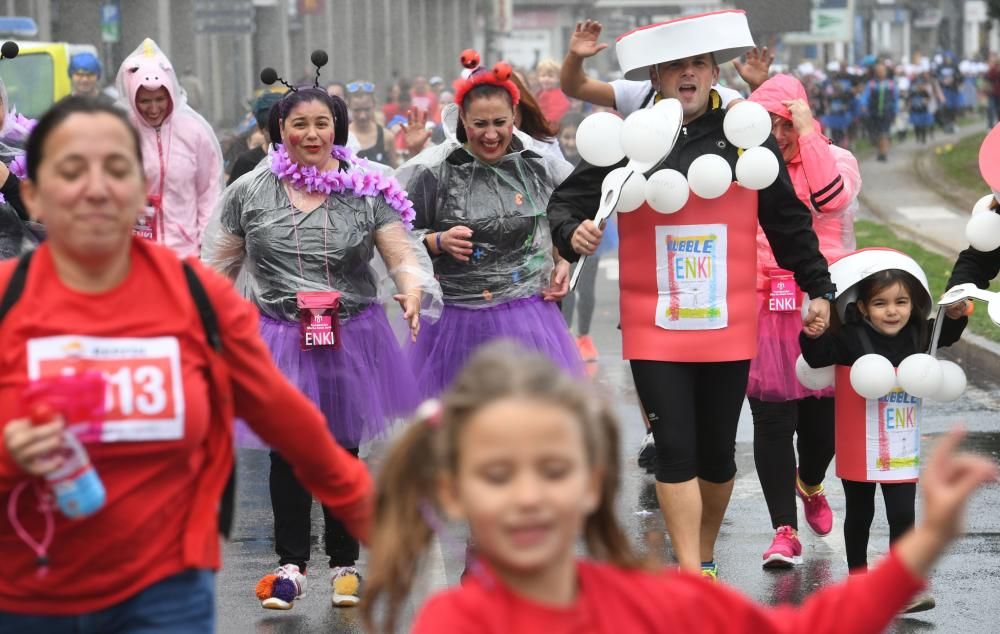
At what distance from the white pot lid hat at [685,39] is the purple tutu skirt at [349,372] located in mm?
1422

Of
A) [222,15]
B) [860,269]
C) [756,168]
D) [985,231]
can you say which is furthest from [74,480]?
[222,15]

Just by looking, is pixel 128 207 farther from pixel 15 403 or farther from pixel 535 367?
pixel 535 367

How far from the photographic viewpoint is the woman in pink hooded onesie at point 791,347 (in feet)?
24.0

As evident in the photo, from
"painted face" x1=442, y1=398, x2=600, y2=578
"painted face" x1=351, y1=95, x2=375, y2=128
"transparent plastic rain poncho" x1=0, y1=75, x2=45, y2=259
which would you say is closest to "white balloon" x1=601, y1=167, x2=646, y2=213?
"transparent plastic rain poncho" x1=0, y1=75, x2=45, y2=259

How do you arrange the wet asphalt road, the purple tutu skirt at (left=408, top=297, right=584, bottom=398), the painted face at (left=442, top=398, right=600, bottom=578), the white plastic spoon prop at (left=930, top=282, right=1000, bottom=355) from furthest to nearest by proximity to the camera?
the purple tutu skirt at (left=408, top=297, right=584, bottom=398) → the wet asphalt road → the white plastic spoon prop at (left=930, top=282, right=1000, bottom=355) → the painted face at (left=442, top=398, right=600, bottom=578)

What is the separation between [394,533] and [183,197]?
18.4 feet

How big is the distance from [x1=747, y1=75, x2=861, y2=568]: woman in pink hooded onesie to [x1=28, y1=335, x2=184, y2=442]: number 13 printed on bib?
4.21 meters

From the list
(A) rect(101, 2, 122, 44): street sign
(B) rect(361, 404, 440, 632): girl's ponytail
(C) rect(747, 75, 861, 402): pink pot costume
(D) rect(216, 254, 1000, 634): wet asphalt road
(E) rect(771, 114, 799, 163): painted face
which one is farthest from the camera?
(A) rect(101, 2, 122, 44): street sign

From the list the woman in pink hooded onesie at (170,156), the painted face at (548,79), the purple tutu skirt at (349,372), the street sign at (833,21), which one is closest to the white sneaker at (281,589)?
the purple tutu skirt at (349,372)

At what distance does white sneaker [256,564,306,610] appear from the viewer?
673cm

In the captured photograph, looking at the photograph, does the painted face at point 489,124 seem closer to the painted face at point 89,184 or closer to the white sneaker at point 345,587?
the white sneaker at point 345,587

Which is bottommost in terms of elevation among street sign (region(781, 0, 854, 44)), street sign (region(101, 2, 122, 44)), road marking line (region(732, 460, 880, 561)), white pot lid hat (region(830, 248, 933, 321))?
road marking line (region(732, 460, 880, 561))

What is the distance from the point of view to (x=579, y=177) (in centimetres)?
657

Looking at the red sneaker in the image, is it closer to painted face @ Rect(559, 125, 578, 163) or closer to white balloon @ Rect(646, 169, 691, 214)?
painted face @ Rect(559, 125, 578, 163)
